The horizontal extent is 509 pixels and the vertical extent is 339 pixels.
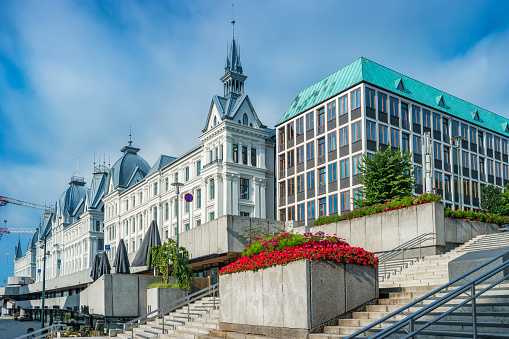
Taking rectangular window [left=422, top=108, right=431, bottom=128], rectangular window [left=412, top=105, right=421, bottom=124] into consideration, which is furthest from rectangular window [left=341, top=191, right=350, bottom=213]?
rectangular window [left=422, top=108, right=431, bottom=128]

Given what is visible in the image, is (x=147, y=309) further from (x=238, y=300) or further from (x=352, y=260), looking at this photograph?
(x=352, y=260)

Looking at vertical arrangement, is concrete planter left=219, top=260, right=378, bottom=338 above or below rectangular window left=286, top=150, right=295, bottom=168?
below

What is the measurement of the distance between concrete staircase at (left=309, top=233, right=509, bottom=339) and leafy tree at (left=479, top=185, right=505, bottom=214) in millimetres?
25517

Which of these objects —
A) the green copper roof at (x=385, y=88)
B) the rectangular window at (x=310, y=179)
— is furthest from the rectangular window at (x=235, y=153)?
the rectangular window at (x=310, y=179)

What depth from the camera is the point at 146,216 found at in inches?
2768

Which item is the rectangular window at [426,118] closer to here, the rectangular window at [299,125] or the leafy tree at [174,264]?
the rectangular window at [299,125]

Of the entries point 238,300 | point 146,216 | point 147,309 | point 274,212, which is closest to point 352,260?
point 238,300

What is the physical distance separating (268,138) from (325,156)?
373 inches

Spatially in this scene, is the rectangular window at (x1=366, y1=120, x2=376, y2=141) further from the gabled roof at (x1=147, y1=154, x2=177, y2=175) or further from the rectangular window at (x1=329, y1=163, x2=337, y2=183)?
the gabled roof at (x1=147, y1=154, x2=177, y2=175)

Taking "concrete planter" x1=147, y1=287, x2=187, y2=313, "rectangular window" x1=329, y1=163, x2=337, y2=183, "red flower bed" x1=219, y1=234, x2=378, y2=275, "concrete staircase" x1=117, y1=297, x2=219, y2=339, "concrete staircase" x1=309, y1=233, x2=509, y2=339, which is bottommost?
"concrete staircase" x1=117, y1=297, x2=219, y2=339

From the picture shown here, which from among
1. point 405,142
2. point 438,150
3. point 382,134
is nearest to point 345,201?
point 382,134

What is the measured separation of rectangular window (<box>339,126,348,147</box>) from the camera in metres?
48.4

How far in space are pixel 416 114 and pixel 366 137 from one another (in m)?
7.61

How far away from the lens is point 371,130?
4716cm
